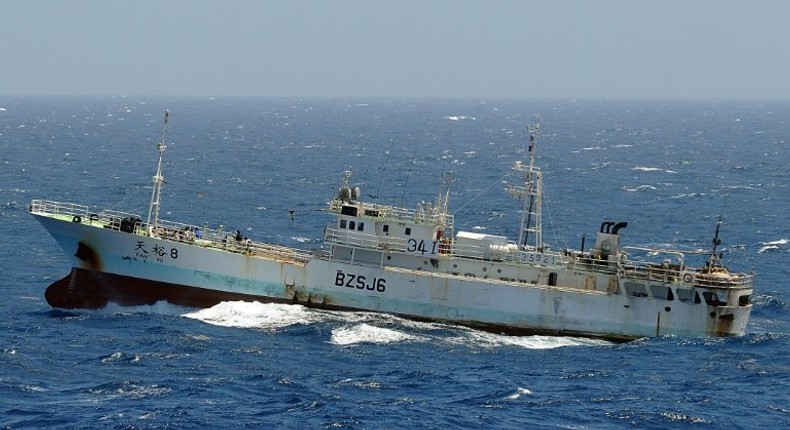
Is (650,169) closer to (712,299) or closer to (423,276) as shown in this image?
(712,299)

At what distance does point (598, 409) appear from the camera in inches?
1334

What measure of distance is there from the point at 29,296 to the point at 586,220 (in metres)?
36.7

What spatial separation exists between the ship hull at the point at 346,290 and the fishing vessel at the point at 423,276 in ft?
0.13

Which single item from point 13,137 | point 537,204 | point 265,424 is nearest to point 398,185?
point 537,204

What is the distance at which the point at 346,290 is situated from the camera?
46344 mm

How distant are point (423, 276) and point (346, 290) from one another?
10.3 feet

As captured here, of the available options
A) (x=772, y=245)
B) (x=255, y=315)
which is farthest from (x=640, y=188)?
(x=255, y=315)

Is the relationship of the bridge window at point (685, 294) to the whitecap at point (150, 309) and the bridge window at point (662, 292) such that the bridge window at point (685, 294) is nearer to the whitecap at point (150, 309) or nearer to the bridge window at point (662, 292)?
the bridge window at point (662, 292)

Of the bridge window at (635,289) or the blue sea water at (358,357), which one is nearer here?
the blue sea water at (358,357)

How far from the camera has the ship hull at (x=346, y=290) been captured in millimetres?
45531

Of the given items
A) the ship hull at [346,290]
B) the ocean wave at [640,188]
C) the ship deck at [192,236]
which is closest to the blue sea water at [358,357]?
the ship hull at [346,290]

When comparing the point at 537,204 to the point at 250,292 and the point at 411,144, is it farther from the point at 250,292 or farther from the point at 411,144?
the point at 411,144

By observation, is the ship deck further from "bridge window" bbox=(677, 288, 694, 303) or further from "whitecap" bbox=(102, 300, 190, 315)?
"bridge window" bbox=(677, 288, 694, 303)

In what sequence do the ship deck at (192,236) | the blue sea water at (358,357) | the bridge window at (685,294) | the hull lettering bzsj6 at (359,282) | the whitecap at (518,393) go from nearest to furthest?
the blue sea water at (358,357)
the whitecap at (518,393)
the bridge window at (685,294)
the hull lettering bzsj6 at (359,282)
the ship deck at (192,236)
